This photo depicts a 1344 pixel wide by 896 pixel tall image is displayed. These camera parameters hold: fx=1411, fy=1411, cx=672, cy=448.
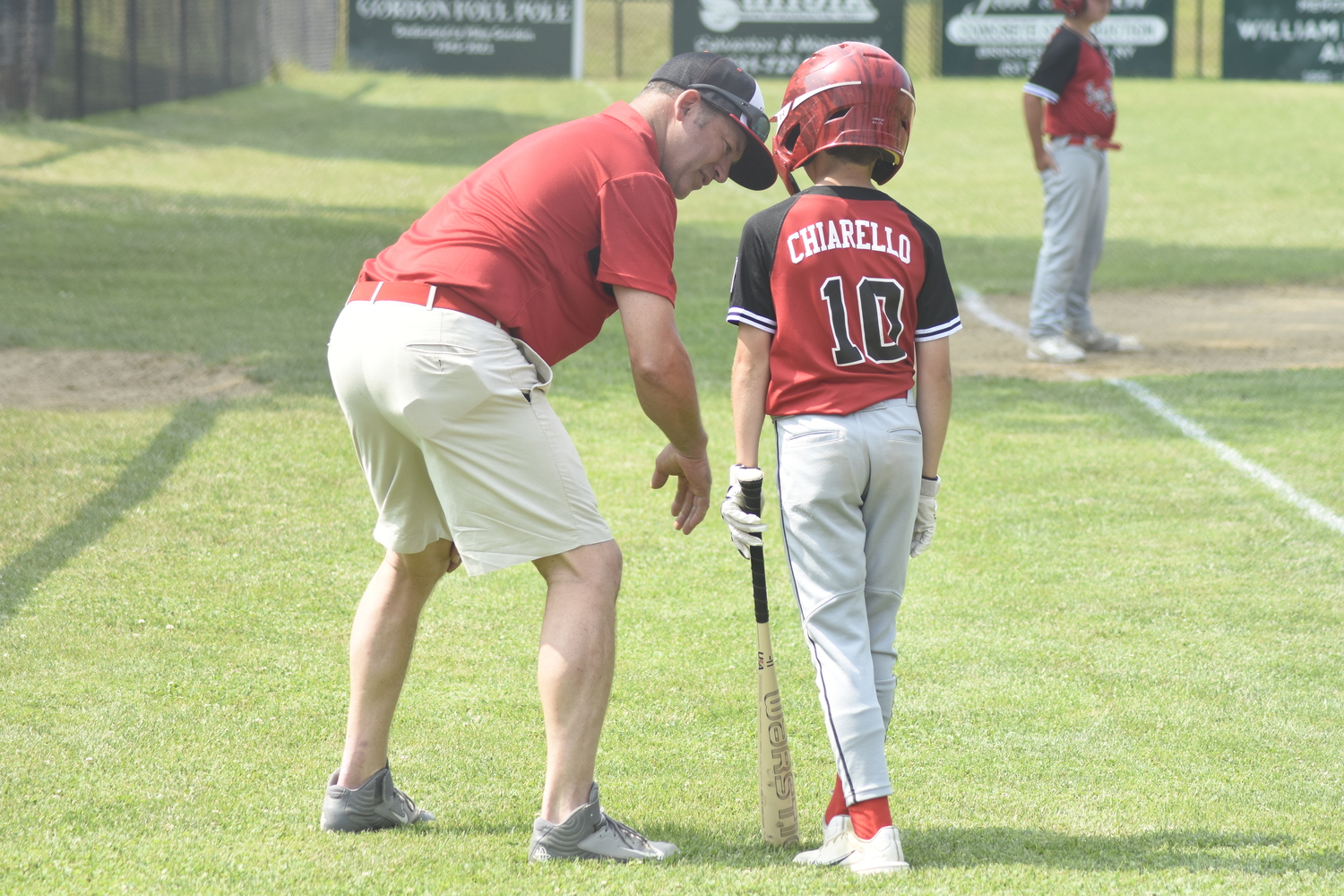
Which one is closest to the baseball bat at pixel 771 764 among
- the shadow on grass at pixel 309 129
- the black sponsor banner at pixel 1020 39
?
the shadow on grass at pixel 309 129

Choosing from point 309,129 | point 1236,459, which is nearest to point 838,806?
point 1236,459

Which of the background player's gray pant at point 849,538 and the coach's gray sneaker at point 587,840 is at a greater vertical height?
the background player's gray pant at point 849,538

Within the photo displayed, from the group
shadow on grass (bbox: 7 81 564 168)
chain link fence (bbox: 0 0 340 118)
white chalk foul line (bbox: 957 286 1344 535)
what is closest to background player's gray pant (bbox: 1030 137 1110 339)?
white chalk foul line (bbox: 957 286 1344 535)

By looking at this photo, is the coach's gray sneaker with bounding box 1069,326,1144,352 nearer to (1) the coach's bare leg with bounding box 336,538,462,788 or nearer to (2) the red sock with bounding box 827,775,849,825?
(2) the red sock with bounding box 827,775,849,825

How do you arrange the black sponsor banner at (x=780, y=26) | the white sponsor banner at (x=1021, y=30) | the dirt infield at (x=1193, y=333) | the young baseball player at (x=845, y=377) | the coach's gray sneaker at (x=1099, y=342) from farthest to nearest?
the black sponsor banner at (x=780, y=26), the white sponsor banner at (x=1021, y=30), the coach's gray sneaker at (x=1099, y=342), the dirt infield at (x=1193, y=333), the young baseball player at (x=845, y=377)

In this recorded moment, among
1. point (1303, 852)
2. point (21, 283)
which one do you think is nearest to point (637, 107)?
point (1303, 852)

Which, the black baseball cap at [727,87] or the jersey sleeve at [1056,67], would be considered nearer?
the black baseball cap at [727,87]

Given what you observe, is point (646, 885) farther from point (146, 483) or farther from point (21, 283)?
point (21, 283)

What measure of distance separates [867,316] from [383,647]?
4.51ft

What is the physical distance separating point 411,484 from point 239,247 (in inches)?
393

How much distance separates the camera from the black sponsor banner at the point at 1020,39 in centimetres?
3042

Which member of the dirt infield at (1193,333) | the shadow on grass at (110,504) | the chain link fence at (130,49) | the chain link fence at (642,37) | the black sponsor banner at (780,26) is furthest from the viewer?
the chain link fence at (642,37)

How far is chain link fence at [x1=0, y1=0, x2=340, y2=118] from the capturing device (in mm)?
18875

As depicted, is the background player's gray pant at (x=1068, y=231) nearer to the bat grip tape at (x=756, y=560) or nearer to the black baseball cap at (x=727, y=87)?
the black baseball cap at (x=727, y=87)
